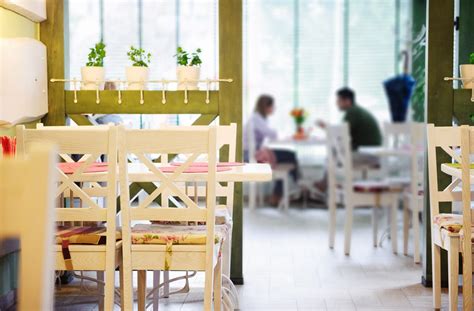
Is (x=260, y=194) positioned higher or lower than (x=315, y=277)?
higher

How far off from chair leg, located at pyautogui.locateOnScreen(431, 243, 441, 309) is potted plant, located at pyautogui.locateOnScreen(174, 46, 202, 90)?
1666 millimetres

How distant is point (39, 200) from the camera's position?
154 centimetres

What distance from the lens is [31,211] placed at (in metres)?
1.54

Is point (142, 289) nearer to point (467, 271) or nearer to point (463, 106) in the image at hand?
point (467, 271)

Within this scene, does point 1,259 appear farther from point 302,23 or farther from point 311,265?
point 302,23

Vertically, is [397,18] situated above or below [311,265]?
above

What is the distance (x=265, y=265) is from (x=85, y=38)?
13.0 ft

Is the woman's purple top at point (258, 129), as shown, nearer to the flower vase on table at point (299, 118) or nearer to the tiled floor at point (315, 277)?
the flower vase on table at point (299, 118)

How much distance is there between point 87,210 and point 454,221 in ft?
5.91

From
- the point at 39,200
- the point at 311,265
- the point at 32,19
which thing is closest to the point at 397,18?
the point at 311,265

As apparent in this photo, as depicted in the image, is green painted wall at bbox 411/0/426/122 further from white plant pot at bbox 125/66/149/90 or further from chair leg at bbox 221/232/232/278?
chair leg at bbox 221/232/232/278

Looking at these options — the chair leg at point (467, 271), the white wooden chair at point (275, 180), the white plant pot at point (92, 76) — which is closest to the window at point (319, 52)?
the white wooden chair at point (275, 180)

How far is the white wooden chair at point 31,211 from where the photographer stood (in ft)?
5.02

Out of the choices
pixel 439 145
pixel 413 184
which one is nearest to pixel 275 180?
pixel 413 184
